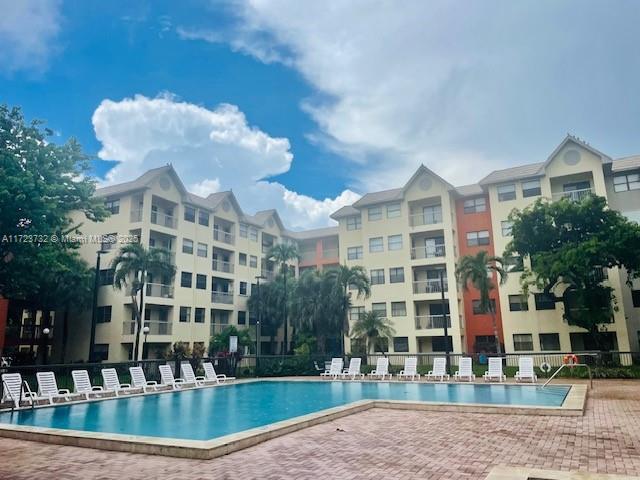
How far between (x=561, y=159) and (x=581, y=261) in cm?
1068

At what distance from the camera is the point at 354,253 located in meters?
42.5

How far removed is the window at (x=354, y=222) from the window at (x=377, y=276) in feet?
15.8

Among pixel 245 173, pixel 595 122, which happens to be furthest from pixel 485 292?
pixel 245 173

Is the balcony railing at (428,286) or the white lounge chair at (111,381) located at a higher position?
the balcony railing at (428,286)

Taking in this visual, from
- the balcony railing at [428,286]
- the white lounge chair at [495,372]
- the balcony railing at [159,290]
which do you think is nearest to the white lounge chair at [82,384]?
the balcony railing at [159,290]

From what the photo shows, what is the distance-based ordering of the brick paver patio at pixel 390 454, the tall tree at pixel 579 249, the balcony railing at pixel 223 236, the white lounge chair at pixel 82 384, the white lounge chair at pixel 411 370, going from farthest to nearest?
the balcony railing at pixel 223 236, the tall tree at pixel 579 249, the white lounge chair at pixel 411 370, the white lounge chair at pixel 82 384, the brick paver patio at pixel 390 454

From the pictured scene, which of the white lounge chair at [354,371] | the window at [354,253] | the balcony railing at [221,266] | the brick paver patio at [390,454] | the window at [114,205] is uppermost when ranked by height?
the window at [114,205]

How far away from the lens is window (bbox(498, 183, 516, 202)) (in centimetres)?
3534

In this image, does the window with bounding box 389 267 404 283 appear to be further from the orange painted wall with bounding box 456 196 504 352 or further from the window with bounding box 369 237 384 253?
the orange painted wall with bounding box 456 196 504 352

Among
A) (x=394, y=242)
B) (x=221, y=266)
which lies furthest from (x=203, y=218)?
(x=394, y=242)

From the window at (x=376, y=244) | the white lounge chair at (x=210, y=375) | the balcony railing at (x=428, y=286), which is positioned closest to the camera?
the white lounge chair at (x=210, y=375)

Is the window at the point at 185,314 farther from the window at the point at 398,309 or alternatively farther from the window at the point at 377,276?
the window at the point at 398,309

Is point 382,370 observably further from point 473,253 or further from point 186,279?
point 186,279

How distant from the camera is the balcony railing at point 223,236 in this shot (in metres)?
42.3
